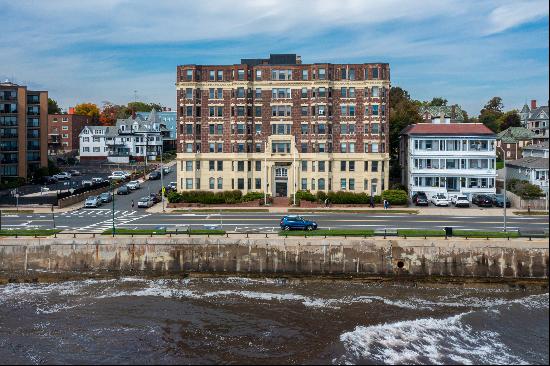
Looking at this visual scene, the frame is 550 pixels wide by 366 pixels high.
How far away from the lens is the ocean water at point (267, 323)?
→ 33188 millimetres

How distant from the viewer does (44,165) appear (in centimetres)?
11425

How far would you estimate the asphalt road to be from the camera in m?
59.8

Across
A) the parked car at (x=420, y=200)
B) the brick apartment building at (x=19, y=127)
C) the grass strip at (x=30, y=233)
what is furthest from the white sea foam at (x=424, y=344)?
the brick apartment building at (x=19, y=127)

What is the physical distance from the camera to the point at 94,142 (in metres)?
148

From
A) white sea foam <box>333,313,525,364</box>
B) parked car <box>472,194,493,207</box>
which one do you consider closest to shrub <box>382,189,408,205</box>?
parked car <box>472,194,493,207</box>

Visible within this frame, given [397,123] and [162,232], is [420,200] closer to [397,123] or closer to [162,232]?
[397,123]

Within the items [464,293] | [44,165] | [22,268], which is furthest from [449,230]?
[44,165]

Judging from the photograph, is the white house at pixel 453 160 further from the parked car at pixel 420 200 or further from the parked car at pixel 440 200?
the parked car at pixel 420 200

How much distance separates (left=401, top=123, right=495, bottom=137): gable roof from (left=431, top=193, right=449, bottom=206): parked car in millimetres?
8967

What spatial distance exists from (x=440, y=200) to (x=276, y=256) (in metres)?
33.9

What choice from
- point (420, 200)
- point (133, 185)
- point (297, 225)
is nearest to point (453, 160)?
point (420, 200)

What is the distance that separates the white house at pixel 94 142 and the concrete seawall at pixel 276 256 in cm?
9859

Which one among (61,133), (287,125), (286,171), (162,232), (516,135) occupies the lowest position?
(162,232)

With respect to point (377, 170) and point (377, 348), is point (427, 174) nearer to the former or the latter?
point (377, 170)
